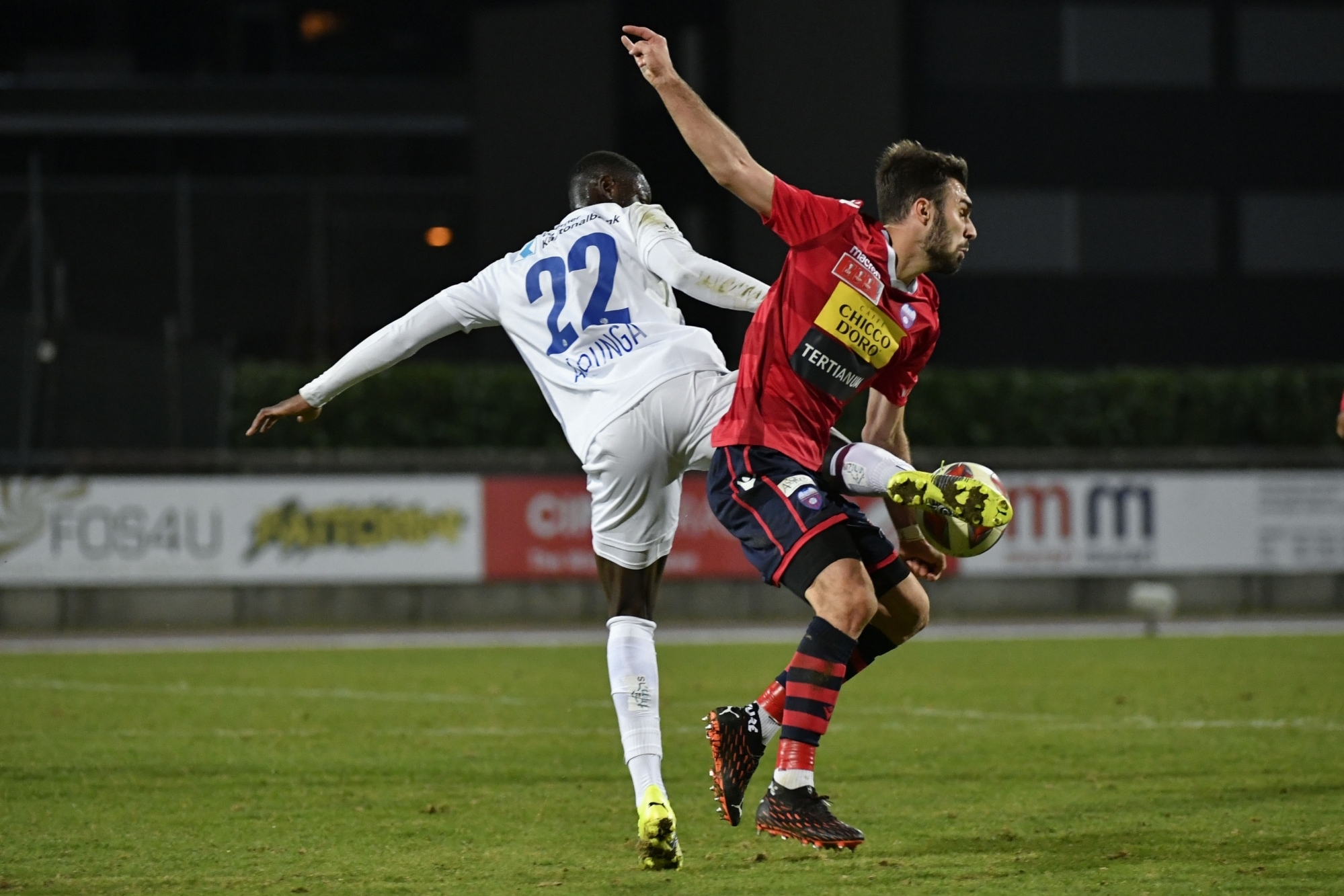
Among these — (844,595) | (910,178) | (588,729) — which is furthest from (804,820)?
(588,729)

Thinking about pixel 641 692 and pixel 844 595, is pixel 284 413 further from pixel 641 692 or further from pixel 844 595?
pixel 844 595

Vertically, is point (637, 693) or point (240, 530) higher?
point (240, 530)

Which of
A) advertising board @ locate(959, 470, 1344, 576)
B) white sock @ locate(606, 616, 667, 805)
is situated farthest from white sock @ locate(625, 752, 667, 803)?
advertising board @ locate(959, 470, 1344, 576)

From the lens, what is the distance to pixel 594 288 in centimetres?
566

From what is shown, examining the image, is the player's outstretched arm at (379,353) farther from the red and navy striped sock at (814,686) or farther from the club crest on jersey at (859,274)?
the red and navy striped sock at (814,686)

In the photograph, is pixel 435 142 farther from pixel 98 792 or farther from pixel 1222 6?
pixel 98 792

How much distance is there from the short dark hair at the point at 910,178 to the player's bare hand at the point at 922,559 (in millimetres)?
1219

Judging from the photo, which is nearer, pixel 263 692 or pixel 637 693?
pixel 637 693

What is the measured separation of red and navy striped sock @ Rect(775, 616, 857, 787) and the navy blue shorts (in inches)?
6.4

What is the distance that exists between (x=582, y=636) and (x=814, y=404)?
11989 mm

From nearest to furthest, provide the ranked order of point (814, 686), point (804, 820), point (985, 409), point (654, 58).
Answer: point (804, 820) → point (654, 58) → point (814, 686) → point (985, 409)

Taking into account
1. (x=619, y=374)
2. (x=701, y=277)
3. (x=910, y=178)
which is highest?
(x=910, y=178)

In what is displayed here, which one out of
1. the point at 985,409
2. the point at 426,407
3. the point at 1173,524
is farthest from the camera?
the point at 985,409

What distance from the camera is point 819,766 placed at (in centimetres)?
762
